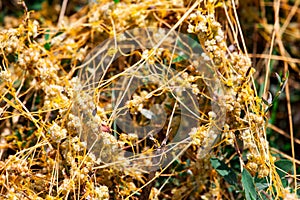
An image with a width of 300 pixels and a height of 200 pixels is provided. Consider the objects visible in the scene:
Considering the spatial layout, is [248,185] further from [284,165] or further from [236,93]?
[236,93]

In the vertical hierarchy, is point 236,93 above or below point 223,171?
above

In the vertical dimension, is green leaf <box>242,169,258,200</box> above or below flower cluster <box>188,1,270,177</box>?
below

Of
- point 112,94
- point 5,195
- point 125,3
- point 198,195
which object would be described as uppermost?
point 125,3

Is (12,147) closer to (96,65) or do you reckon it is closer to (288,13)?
(96,65)

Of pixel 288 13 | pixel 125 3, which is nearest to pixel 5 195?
pixel 125 3

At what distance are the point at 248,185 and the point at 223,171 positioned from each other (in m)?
0.11

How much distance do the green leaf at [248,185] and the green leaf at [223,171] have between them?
9 cm

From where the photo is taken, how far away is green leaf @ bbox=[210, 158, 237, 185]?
1357mm

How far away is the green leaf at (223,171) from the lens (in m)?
1.36

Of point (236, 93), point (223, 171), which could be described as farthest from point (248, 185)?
point (236, 93)

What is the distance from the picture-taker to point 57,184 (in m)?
1.27

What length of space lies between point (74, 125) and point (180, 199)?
36 cm

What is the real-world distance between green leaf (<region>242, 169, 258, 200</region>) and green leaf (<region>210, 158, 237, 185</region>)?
0.30 feet

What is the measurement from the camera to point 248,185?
1269 mm
